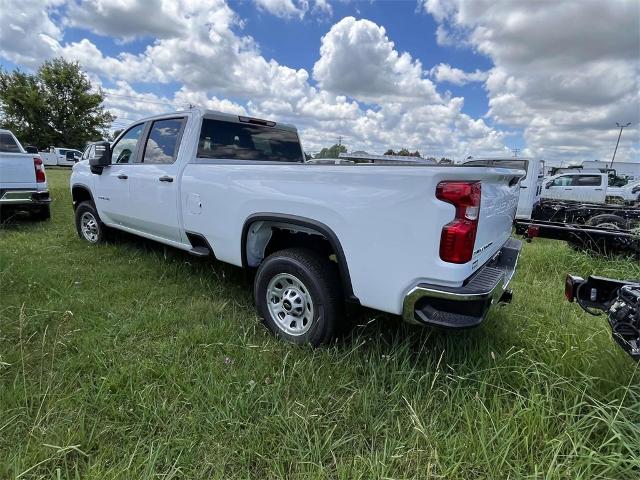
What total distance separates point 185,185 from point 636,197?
21.5 meters

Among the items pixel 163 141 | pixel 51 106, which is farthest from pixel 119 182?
pixel 51 106

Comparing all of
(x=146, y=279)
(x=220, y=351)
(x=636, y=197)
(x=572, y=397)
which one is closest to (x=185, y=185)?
(x=146, y=279)

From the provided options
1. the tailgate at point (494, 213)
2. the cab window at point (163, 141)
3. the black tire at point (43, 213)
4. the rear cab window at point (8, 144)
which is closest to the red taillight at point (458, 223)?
the tailgate at point (494, 213)

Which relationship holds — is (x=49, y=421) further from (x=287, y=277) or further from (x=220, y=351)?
(x=287, y=277)

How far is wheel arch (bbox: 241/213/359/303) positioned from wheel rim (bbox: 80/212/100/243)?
3.63m

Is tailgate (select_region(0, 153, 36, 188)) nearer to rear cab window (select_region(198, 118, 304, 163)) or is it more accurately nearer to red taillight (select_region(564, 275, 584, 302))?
rear cab window (select_region(198, 118, 304, 163))

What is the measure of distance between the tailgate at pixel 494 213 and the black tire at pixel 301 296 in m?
1.01

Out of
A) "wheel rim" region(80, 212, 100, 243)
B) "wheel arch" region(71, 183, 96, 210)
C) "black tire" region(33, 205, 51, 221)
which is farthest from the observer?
"black tire" region(33, 205, 51, 221)

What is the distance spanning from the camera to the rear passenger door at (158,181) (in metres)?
4.02

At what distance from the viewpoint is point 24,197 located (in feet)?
22.9

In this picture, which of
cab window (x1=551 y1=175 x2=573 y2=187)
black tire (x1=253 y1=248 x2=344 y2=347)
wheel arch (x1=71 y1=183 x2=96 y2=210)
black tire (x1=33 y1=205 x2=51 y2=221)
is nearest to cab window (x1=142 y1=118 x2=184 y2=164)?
wheel arch (x1=71 y1=183 x2=96 y2=210)

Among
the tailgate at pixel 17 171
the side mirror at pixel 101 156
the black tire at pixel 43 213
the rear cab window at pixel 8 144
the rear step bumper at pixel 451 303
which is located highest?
the rear cab window at pixel 8 144

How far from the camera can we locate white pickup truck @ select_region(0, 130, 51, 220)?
22.1ft

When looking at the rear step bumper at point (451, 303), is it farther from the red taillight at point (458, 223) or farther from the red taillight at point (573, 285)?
the red taillight at point (573, 285)
